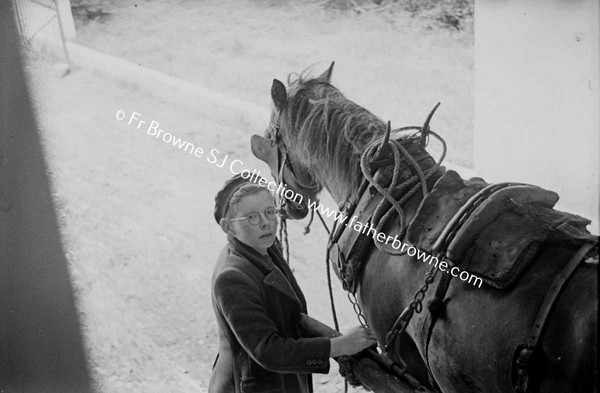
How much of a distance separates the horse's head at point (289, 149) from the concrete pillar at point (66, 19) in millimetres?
1252

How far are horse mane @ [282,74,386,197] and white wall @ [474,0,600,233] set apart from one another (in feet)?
2.71

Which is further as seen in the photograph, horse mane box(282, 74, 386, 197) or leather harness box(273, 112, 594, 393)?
horse mane box(282, 74, 386, 197)

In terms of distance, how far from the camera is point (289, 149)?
1770 millimetres

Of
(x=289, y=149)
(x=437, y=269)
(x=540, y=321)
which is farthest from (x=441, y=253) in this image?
(x=289, y=149)

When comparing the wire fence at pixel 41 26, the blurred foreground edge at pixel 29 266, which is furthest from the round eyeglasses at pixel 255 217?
the wire fence at pixel 41 26

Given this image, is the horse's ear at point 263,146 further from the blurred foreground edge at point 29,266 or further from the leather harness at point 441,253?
the blurred foreground edge at point 29,266

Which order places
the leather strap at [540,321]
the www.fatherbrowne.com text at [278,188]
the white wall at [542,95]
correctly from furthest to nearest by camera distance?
the white wall at [542,95], the www.fatherbrowne.com text at [278,188], the leather strap at [540,321]

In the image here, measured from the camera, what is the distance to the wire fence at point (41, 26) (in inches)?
97.8

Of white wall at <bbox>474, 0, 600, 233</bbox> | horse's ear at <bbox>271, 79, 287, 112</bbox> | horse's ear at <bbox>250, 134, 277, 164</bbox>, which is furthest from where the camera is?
white wall at <bbox>474, 0, 600, 233</bbox>

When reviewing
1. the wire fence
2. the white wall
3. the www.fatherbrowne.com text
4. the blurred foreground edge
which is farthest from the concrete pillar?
the white wall

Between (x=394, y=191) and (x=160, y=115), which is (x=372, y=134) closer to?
(x=394, y=191)

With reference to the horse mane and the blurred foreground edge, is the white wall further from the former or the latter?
the blurred foreground edge

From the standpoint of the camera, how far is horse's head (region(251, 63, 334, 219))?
1.73 m

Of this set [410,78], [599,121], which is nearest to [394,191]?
[599,121]
